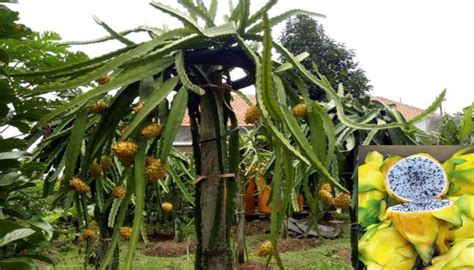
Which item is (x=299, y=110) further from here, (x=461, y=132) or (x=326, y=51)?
(x=326, y=51)

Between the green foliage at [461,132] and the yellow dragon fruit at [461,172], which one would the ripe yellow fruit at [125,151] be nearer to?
the yellow dragon fruit at [461,172]

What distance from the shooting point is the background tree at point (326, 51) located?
32.2 feet

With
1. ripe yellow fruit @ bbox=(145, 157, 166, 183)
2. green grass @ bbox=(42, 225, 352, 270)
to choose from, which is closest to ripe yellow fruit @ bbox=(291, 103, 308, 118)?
ripe yellow fruit @ bbox=(145, 157, 166, 183)

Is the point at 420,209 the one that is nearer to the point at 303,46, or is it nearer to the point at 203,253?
the point at 203,253

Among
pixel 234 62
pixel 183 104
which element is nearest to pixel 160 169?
pixel 183 104

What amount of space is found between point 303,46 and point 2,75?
9.31 metres

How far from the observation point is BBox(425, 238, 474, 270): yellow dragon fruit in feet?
2.88

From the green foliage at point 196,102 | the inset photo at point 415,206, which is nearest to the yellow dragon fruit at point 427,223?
the inset photo at point 415,206

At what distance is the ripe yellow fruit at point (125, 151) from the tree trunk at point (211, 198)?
0.18 meters

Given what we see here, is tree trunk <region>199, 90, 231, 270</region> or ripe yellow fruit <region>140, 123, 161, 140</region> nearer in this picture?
ripe yellow fruit <region>140, 123, 161, 140</region>

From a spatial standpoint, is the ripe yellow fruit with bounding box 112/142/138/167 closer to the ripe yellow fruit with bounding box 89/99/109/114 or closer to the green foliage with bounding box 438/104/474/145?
the ripe yellow fruit with bounding box 89/99/109/114

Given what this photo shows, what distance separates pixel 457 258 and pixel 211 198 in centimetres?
43

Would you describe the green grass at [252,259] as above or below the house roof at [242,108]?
below

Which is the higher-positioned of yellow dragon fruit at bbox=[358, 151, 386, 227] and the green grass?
yellow dragon fruit at bbox=[358, 151, 386, 227]
